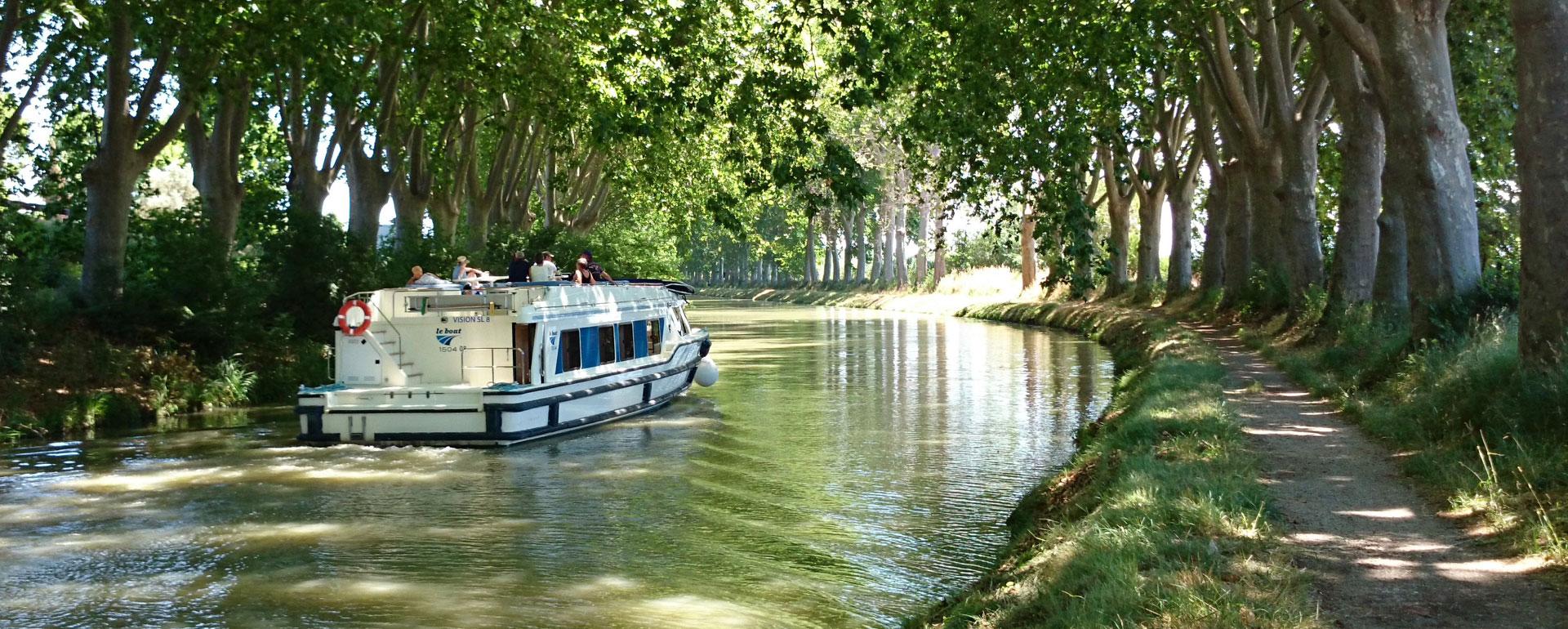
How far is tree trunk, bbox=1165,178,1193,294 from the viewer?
3944cm

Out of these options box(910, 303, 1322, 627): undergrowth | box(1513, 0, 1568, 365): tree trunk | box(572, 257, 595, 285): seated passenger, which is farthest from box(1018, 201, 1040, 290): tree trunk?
box(1513, 0, 1568, 365): tree trunk

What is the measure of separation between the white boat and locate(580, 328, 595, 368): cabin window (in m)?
0.03

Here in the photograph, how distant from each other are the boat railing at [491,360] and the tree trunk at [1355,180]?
42.5ft

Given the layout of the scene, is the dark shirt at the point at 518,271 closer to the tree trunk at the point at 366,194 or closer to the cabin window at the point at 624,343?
the cabin window at the point at 624,343

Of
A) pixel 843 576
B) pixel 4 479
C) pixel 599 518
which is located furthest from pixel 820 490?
pixel 4 479

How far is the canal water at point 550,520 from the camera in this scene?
10320 mm

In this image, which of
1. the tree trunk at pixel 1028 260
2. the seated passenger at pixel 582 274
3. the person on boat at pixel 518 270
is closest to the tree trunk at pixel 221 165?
the person on boat at pixel 518 270

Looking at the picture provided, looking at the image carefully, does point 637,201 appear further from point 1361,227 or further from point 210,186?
point 1361,227

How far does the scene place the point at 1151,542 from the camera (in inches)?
316

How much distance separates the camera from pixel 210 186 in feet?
80.3

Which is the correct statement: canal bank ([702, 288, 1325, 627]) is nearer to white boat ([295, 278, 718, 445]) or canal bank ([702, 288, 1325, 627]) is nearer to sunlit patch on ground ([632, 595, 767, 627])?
sunlit patch on ground ([632, 595, 767, 627])

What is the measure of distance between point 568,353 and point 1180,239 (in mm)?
24070

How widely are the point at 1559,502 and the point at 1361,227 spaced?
51.5 feet

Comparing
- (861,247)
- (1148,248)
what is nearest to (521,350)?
(1148,248)
